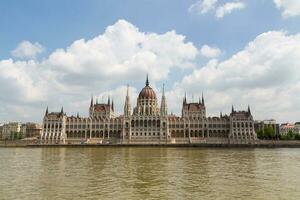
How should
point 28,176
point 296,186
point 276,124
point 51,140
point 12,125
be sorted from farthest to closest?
point 12,125 → point 276,124 → point 51,140 → point 28,176 → point 296,186

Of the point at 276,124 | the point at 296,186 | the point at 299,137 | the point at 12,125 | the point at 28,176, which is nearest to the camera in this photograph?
the point at 296,186

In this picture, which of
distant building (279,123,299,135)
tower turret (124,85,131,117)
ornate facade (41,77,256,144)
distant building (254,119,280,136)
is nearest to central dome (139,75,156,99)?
ornate facade (41,77,256,144)

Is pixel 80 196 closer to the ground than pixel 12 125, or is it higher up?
closer to the ground

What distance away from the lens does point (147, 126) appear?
128 metres

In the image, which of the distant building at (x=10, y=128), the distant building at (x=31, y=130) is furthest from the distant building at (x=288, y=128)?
the distant building at (x=10, y=128)

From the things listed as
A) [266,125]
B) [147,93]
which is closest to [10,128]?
[147,93]

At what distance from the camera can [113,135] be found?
134250 millimetres

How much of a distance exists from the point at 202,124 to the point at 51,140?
59.6 m

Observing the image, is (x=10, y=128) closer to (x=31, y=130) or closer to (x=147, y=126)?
(x=31, y=130)

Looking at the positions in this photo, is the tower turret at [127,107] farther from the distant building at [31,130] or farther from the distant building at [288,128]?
the distant building at [288,128]

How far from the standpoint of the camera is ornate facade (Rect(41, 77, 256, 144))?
12669 cm

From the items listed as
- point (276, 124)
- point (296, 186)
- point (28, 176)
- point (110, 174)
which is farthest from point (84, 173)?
point (276, 124)

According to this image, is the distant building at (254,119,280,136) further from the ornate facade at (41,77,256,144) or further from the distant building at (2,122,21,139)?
the distant building at (2,122,21,139)

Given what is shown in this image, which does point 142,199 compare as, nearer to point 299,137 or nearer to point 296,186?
point 296,186
